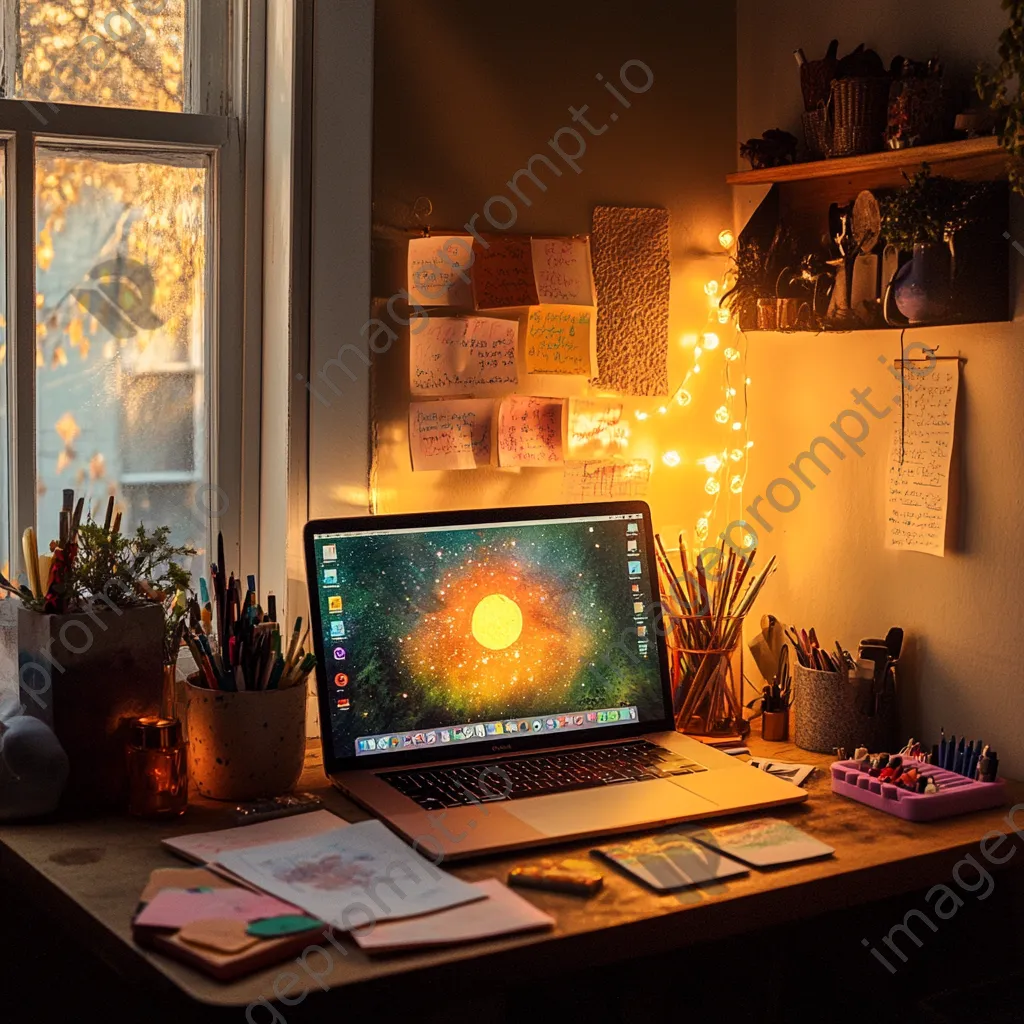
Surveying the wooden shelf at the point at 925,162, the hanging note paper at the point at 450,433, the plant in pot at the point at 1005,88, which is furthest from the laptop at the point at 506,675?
the plant in pot at the point at 1005,88

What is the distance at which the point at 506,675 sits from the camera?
170 centimetres

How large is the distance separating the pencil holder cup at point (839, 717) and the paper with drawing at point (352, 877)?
0.65m

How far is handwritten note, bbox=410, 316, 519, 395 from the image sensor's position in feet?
5.97

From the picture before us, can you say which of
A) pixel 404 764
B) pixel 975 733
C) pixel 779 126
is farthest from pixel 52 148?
pixel 975 733

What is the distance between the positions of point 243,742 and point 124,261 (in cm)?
66

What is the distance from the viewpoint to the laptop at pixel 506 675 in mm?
1544

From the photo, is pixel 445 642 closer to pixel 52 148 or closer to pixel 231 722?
pixel 231 722

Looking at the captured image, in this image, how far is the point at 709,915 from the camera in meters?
1.27

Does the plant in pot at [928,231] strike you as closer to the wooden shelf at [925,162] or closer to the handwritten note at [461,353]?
the wooden shelf at [925,162]

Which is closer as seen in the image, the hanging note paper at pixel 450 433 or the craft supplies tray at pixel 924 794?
the craft supplies tray at pixel 924 794

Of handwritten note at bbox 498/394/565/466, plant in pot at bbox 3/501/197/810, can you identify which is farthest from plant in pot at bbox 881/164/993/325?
plant in pot at bbox 3/501/197/810

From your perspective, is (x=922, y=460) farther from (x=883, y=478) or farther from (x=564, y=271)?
(x=564, y=271)

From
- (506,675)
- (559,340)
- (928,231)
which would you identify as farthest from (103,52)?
(928,231)

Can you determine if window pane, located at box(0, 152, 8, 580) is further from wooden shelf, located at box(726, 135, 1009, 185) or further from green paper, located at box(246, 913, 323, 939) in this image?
wooden shelf, located at box(726, 135, 1009, 185)
